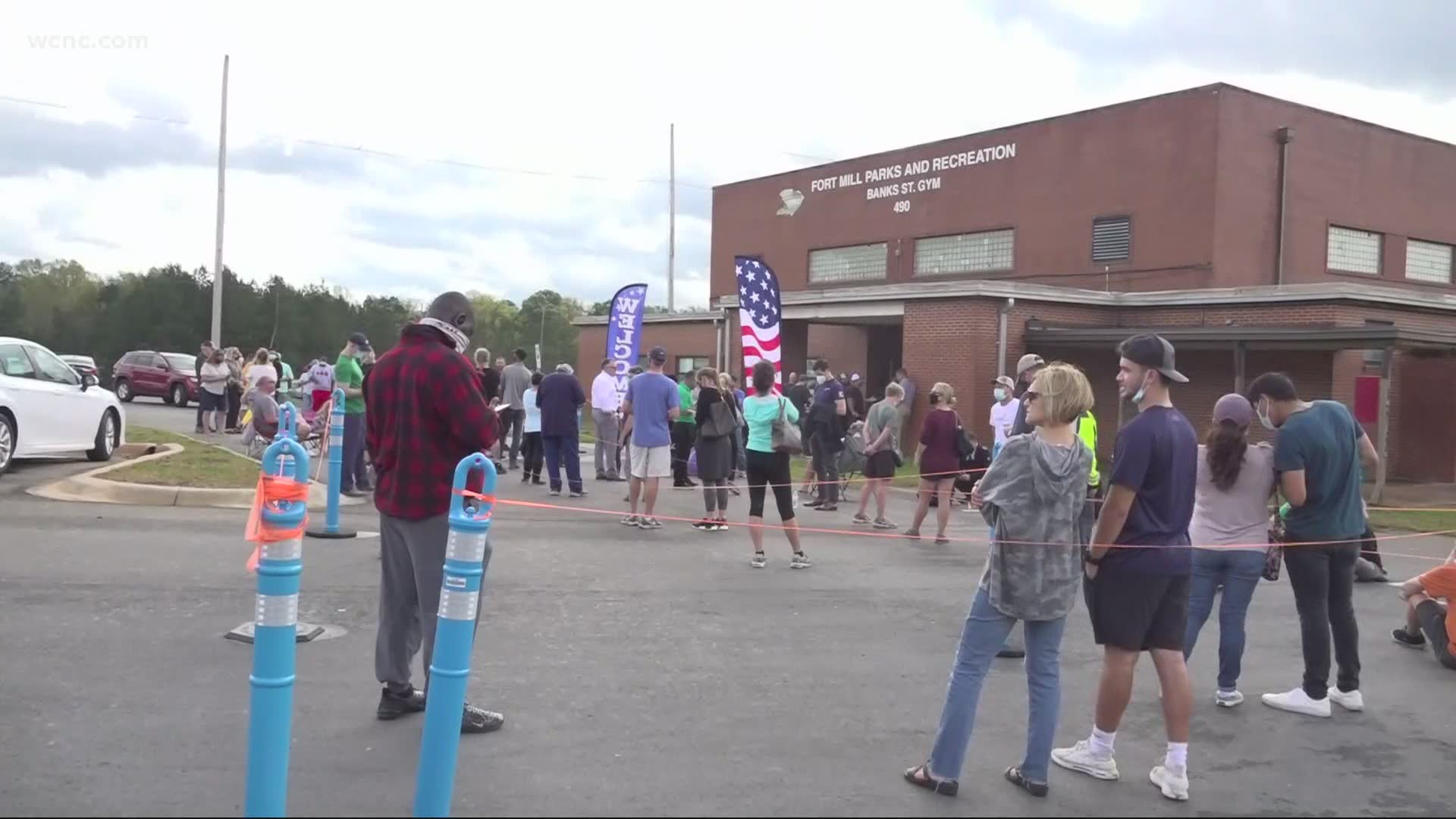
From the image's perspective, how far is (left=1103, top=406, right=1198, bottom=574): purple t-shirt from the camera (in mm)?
4641

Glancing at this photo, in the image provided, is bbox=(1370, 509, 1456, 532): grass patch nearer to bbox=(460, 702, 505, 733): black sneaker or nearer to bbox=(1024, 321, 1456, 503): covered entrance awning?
bbox=(1024, 321, 1456, 503): covered entrance awning

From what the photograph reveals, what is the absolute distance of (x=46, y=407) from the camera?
529 inches

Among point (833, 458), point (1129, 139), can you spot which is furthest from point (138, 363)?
point (1129, 139)

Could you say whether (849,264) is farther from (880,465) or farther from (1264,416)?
(1264,416)

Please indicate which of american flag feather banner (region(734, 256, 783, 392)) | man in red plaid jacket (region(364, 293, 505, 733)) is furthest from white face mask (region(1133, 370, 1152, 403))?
american flag feather banner (region(734, 256, 783, 392))

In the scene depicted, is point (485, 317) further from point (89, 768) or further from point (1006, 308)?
point (89, 768)

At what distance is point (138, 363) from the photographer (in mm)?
33656

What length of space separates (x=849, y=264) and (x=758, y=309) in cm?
1882

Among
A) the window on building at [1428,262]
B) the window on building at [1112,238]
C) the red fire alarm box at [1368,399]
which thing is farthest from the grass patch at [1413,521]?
the window on building at [1428,262]

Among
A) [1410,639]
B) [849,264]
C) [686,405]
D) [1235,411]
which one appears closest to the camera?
[1235,411]

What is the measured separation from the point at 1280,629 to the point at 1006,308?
15426 mm

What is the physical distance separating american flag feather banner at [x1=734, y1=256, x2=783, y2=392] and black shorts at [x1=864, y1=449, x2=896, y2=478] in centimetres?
507

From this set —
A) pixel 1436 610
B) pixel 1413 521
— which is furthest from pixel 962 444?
pixel 1413 521

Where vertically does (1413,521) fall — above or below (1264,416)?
below
